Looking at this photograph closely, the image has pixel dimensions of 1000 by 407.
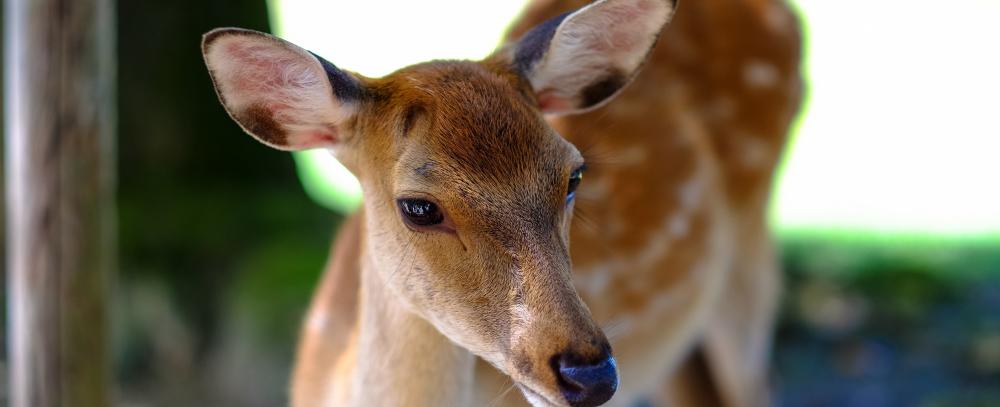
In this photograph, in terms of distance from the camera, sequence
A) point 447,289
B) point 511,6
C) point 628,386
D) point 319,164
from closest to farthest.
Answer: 1. point 447,289
2. point 628,386
3. point 319,164
4. point 511,6

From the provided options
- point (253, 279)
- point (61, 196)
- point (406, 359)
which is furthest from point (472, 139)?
point (253, 279)

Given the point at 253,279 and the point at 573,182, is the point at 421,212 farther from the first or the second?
the point at 253,279

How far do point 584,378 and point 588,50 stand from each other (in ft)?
2.59

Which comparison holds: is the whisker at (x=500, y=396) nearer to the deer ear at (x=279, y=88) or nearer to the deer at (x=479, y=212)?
the deer at (x=479, y=212)

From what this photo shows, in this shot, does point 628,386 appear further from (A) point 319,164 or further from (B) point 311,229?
(A) point 319,164

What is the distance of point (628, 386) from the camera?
3.65 metres

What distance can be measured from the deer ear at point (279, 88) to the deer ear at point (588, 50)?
1.24 feet

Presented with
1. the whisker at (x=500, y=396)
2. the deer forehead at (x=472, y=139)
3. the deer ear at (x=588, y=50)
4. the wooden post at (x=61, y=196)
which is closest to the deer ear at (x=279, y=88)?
the deer forehead at (x=472, y=139)

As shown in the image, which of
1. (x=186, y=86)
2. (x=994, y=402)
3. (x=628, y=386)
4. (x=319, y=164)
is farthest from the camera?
(x=319, y=164)

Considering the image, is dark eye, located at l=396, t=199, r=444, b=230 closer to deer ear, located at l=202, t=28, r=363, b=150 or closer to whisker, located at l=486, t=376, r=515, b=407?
deer ear, located at l=202, t=28, r=363, b=150

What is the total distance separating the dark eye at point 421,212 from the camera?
2.21m

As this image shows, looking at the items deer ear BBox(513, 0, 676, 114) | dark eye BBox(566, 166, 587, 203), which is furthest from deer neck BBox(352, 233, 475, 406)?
deer ear BBox(513, 0, 676, 114)

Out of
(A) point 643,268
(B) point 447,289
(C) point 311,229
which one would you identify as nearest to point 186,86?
(C) point 311,229

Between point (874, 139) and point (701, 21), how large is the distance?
496 cm
